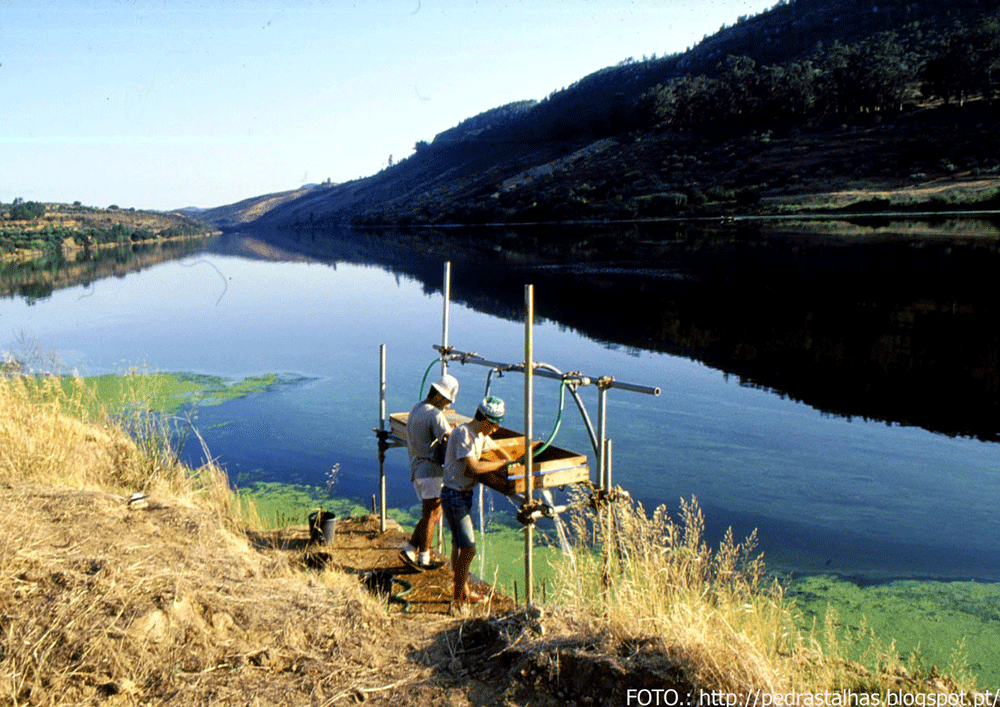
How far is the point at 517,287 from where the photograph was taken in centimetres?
3123

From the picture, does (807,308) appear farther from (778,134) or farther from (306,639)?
(778,134)

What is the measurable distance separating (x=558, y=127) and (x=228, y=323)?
275 feet

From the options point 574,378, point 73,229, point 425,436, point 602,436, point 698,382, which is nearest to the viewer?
point 602,436

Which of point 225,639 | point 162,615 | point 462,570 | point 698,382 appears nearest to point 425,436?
point 462,570

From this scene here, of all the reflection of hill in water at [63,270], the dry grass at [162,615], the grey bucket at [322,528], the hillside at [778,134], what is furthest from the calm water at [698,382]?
the hillside at [778,134]

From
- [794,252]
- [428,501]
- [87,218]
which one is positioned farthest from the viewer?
[87,218]

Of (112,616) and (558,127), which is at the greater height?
(558,127)

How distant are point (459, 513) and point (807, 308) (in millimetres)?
18757

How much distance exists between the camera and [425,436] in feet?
21.2

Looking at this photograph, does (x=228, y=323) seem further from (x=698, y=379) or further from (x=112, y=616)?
(x=112, y=616)

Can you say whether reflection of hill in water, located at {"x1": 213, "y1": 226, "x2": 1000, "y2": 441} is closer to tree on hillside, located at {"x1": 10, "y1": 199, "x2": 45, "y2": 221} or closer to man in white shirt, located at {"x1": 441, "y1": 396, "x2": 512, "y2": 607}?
man in white shirt, located at {"x1": 441, "y1": 396, "x2": 512, "y2": 607}

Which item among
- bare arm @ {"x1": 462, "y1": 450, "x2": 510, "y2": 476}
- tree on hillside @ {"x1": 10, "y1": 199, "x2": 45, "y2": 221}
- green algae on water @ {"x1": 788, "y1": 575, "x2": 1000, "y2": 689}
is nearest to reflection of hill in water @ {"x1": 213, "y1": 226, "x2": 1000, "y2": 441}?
green algae on water @ {"x1": 788, "y1": 575, "x2": 1000, "y2": 689}

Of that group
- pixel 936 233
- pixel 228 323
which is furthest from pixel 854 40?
pixel 228 323

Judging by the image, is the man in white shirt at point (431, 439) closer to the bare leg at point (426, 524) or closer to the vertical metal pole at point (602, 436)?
the bare leg at point (426, 524)
